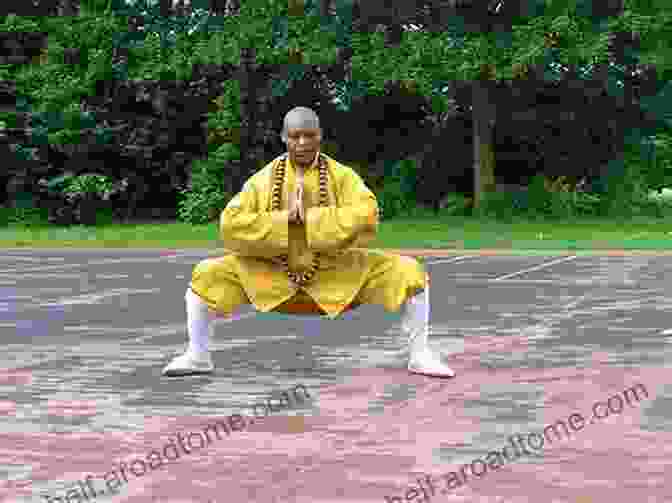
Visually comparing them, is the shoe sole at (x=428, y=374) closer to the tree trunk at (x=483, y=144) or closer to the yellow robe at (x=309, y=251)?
the yellow robe at (x=309, y=251)

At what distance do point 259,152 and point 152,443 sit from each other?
2997 cm

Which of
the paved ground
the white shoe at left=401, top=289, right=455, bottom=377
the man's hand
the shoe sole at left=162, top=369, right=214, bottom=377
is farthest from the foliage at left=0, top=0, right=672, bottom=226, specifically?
the shoe sole at left=162, top=369, right=214, bottom=377

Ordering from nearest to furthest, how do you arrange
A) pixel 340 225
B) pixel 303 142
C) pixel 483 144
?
pixel 340 225, pixel 303 142, pixel 483 144

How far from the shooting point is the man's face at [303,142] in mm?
8500

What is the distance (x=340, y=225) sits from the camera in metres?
8.34

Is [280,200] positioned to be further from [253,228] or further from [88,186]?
[88,186]

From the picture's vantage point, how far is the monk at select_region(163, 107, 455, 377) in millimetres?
8414

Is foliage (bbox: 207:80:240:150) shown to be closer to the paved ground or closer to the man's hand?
the paved ground

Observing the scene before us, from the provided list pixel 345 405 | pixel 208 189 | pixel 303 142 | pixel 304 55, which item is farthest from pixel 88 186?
pixel 345 405

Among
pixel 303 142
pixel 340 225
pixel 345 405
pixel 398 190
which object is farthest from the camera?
pixel 398 190

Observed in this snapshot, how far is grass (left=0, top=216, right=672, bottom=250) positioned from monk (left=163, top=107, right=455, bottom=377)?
16098 mm

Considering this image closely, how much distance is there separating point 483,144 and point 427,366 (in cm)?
2565

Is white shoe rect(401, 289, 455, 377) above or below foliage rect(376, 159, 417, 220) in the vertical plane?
above

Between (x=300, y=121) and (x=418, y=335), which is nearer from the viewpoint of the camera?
(x=300, y=121)
